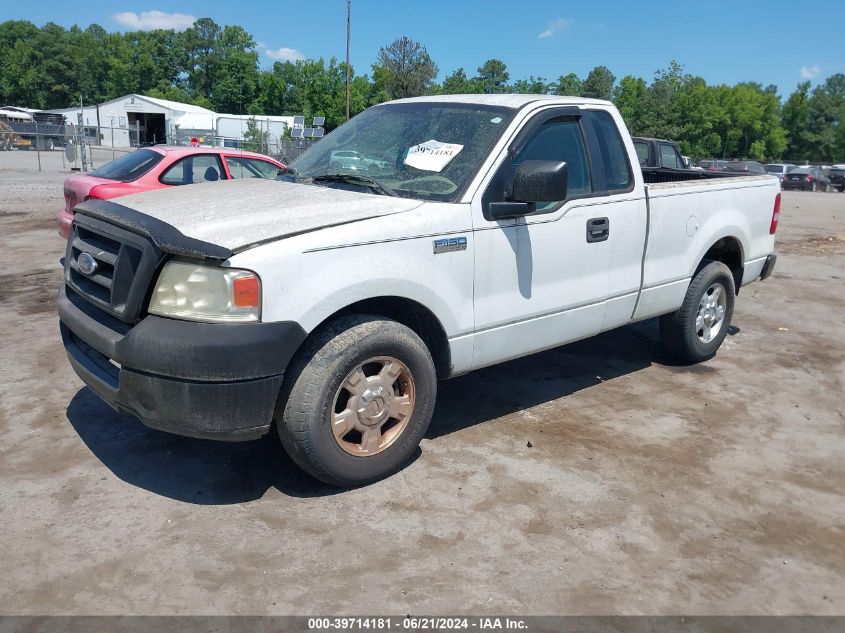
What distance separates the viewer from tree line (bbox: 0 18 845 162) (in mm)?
85250

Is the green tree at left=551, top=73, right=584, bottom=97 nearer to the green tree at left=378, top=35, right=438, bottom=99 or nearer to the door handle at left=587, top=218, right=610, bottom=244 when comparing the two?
the green tree at left=378, top=35, right=438, bottom=99

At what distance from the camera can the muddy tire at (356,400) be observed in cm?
344

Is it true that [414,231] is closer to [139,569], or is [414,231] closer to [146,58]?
[139,569]

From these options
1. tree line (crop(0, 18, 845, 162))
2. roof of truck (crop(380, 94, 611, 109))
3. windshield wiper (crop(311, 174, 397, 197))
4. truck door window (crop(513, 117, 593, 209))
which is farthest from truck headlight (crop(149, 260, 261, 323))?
tree line (crop(0, 18, 845, 162))

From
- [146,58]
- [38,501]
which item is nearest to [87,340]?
[38,501]

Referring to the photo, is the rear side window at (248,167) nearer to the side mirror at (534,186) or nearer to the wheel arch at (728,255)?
the wheel arch at (728,255)

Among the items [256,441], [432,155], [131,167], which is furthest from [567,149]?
[131,167]

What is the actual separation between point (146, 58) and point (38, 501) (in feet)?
396

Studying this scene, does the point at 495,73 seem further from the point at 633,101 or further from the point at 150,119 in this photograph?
the point at 150,119

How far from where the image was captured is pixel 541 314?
14.6ft

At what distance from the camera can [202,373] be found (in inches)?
125

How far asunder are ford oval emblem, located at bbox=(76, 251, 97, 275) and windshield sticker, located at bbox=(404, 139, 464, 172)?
1.82 m

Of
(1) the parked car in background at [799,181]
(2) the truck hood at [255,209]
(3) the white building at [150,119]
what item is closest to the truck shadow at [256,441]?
(2) the truck hood at [255,209]

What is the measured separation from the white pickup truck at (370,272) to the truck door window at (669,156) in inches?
394
